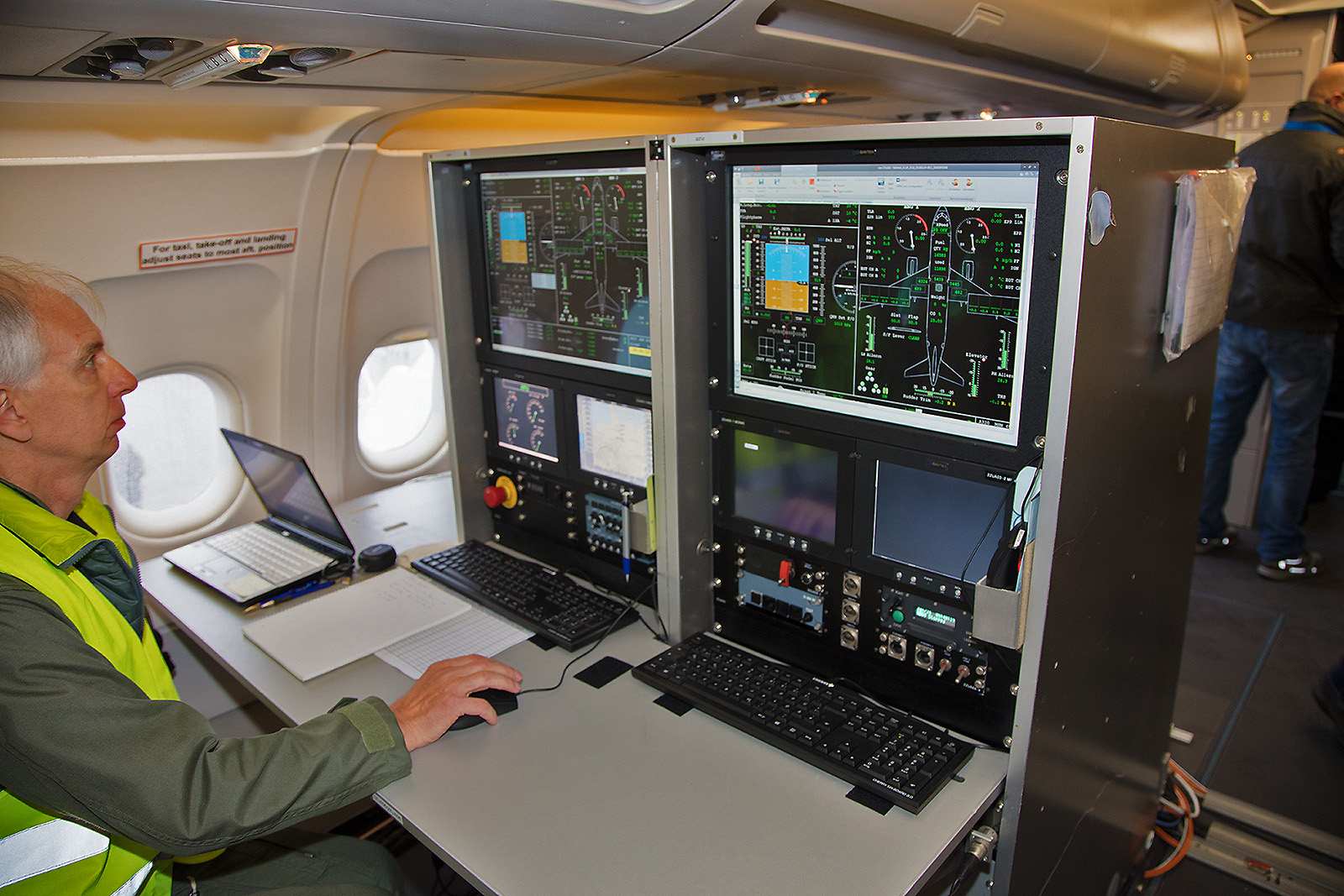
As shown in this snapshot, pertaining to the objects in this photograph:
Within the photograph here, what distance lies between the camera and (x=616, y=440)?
7.26 feet

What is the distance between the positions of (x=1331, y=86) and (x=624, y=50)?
3.79m

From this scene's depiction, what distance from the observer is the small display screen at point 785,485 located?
5.94 feet

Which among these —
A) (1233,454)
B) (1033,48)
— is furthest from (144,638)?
(1233,454)

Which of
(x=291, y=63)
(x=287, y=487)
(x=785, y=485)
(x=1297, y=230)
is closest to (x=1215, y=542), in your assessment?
(x=1297, y=230)

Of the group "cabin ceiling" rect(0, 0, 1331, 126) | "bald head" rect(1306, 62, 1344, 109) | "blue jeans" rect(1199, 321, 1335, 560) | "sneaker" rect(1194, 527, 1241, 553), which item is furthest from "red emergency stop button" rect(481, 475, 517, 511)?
"bald head" rect(1306, 62, 1344, 109)

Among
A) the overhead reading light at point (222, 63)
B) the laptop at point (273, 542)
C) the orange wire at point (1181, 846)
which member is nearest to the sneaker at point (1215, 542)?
the orange wire at point (1181, 846)

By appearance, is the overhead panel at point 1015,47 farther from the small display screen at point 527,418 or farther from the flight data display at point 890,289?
the small display screen at point 527,418

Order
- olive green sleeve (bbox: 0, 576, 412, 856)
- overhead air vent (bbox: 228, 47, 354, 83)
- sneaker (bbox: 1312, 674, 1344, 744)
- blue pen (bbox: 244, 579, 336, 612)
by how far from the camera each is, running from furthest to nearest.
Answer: sneaker (bbox: 1312, 674, 1344, 744)
blue pen (bbox: 244, 579, 336, 612)
overhead air vent (bbox: 228, 47, 354, 83)
olive green sleeve (bbox: 0, 576, 412, 856)

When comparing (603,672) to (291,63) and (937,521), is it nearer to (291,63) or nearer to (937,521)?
(937,521)

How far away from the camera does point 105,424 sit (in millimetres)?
1716

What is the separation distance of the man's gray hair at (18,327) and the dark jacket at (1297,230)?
4407 millimetres

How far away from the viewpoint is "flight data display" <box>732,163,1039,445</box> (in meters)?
1.45

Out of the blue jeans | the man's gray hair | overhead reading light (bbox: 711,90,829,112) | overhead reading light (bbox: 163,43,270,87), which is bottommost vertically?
the blue jeans

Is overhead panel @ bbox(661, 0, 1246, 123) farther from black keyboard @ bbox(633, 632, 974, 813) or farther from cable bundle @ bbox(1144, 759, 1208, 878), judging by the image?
cable bundle @ bbox(1144, 759, 1208, 878)
